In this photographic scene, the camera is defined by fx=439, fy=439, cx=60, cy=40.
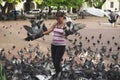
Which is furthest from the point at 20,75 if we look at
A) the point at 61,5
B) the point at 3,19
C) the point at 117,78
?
the point at 61,5

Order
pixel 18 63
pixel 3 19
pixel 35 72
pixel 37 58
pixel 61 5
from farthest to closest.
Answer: pixel 61 5 < pixel 3 19 < pixel 37 58 < pixel 18 63 < pixel 35 72

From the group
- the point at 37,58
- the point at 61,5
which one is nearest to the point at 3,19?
the point at 61,5

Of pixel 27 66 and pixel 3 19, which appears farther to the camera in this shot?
pixel 3 19

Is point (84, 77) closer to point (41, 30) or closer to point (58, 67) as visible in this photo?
point (58, 67)

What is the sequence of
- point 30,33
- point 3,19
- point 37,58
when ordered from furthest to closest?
1. point 3,19
2. point 37,58
3. point 30,33

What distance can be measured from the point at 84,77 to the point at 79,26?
1106 millimetres

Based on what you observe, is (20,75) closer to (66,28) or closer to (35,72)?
(35,72)

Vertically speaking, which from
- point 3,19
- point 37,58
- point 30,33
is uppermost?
point 30,33

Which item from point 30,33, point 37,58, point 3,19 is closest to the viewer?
point 30,33

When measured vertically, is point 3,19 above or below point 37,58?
below

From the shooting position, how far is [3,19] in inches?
1864

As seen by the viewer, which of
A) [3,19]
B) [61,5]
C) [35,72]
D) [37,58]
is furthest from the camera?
[61,5]

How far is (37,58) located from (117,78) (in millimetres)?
2995

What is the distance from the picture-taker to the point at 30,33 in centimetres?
870
